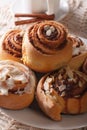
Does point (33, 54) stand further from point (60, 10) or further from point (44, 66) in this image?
point (60, 10)

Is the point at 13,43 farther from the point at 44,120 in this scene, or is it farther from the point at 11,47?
the point at 44,120

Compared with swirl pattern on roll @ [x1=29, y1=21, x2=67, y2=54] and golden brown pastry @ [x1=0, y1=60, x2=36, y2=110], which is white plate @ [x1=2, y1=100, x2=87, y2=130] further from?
swirl pattern on roll @ [x1=29, y1=21, x2=67, y2=54]

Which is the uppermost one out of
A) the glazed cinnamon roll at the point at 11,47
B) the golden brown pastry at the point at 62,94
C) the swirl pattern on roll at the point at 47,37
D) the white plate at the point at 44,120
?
the swirl pattern on roll at the point at 47,37

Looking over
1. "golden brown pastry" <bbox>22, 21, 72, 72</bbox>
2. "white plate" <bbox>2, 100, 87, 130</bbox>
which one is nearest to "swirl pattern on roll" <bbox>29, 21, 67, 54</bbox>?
"golden brown pastry" <bbox>22, 21, 72, 72</bbox>

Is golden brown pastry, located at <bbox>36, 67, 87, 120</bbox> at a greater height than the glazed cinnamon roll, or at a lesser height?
lesser

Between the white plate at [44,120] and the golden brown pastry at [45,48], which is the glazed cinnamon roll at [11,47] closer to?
the golden brown pastry at [45,48]

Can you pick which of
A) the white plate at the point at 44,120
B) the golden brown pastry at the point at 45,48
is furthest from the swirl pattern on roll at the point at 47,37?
the white plate at the point at 44,120

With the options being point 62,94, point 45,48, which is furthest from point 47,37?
point 62,94

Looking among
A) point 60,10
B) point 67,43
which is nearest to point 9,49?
point 67,43
